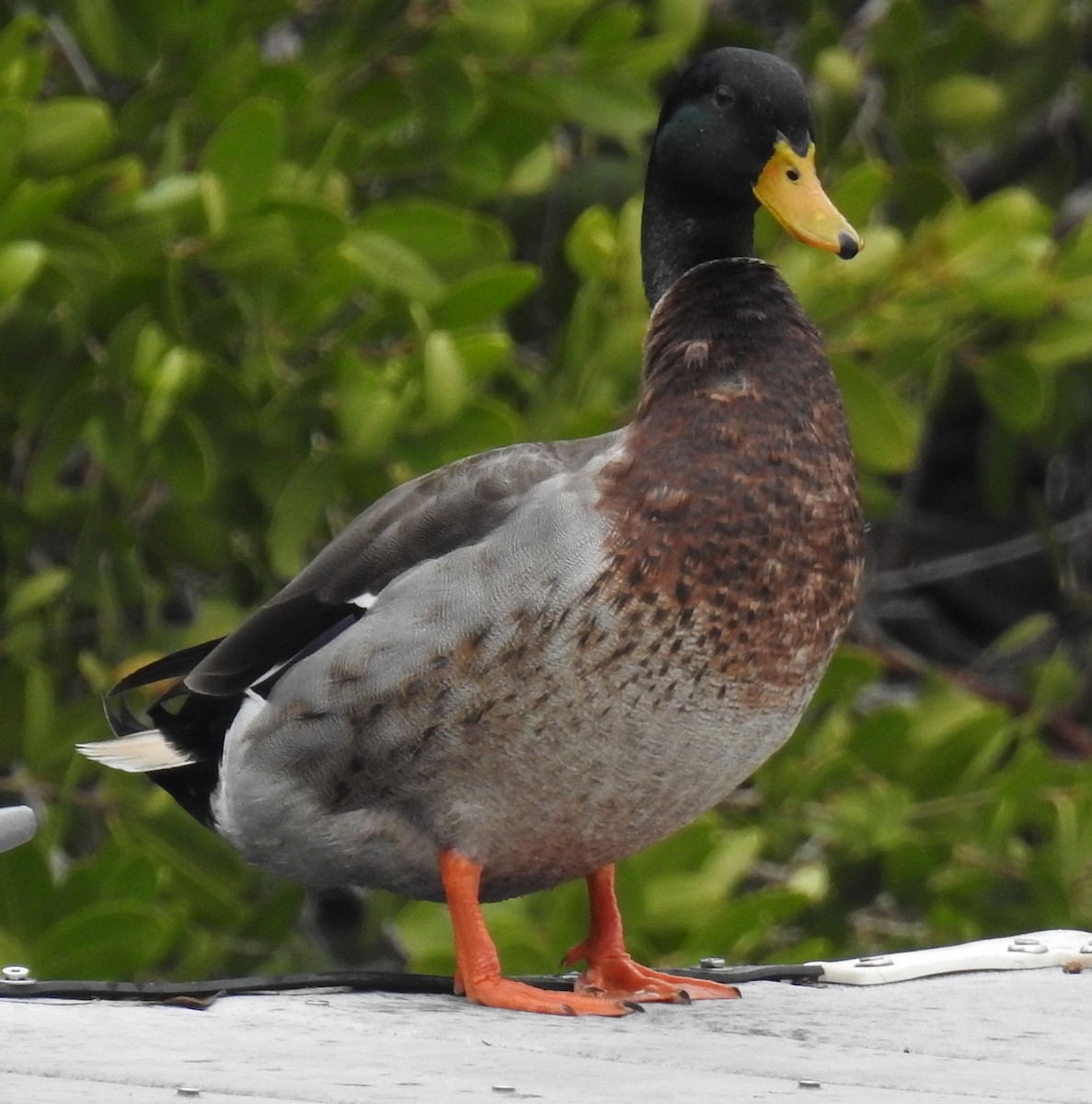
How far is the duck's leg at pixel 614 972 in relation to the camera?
2.28m

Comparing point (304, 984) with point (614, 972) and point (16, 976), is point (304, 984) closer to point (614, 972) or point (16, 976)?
point (16, 976)

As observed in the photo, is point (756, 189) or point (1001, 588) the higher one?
point (756, 189)

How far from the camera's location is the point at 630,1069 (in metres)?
1.77

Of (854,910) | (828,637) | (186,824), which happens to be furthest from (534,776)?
(854,910)

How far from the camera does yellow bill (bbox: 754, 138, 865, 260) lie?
2336 mm

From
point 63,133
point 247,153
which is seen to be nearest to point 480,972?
point 247,153

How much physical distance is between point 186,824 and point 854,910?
1.31 metres

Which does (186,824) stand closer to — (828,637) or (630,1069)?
(828,637)

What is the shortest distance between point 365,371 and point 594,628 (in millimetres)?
1066

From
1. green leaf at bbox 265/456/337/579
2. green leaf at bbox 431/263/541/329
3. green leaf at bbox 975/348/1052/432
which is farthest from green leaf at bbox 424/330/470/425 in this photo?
green leaf at bbox 975/348/1052/432

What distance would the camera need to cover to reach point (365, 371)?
311 centimetres

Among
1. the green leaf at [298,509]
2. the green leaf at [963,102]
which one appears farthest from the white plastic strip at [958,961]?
the green leaf at [963,102]

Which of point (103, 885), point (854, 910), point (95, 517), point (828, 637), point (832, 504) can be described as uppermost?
point (95, 517)

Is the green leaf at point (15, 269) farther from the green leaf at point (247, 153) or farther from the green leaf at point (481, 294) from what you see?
the green leaf at point (481, 294)
